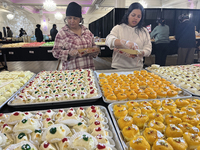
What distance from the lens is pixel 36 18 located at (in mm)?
17688

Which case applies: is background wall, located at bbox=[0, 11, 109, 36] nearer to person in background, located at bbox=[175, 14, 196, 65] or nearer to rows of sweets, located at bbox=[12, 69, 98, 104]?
person in background, located at bbox=[175, 14, 196, 65]

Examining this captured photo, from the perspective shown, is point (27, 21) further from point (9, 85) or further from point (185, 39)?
point (9, 85)

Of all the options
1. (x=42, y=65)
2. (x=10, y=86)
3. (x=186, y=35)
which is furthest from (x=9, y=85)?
(x=42, y=65)

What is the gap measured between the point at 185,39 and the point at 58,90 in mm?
4737

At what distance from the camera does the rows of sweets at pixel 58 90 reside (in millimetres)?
1404

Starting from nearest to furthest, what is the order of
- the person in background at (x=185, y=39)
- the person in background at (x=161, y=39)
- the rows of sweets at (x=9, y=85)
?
the rows of sweets at (x=9, y=85) < the person in background at (x=185, y=39) < the person in background at (x=161, y=39)

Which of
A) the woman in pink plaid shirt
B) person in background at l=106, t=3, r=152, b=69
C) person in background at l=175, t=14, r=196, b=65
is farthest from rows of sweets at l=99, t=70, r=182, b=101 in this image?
person in background at l=175, t=14, r=196, b=65

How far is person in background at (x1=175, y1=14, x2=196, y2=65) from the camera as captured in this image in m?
4.50

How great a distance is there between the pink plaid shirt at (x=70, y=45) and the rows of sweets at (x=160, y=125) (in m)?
1.47

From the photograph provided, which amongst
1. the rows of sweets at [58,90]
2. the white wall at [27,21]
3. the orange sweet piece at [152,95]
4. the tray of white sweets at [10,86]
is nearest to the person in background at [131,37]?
the rows of sweets at [58,90]

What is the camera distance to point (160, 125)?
99cm

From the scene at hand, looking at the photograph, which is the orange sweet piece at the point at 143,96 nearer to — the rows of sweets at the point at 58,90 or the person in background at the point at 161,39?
the rows of sweets at the point at 58,90

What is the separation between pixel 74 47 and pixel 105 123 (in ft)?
5.79

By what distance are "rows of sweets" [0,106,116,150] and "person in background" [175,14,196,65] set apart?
187 inches
